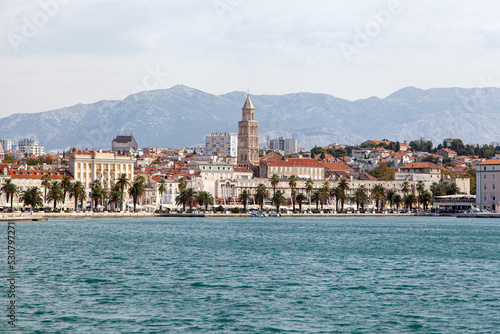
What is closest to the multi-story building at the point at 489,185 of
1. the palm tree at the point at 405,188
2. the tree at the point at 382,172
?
the palm tree at the point at 405,188

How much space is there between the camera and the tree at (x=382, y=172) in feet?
614

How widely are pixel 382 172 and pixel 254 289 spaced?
Answer: 162 m

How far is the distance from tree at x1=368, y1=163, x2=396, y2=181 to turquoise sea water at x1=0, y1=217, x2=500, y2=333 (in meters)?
133

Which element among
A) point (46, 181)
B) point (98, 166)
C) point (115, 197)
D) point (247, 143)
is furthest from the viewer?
point (247, 143)

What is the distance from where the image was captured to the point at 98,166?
137000 millimetres

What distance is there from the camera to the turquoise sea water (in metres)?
26.1

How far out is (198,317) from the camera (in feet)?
89.0

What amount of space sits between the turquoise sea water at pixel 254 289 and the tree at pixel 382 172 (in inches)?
5219

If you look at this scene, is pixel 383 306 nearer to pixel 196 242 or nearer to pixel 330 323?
pixel 330 323

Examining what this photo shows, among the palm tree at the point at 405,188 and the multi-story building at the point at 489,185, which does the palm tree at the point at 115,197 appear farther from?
the multi-story building at the point at 489,185

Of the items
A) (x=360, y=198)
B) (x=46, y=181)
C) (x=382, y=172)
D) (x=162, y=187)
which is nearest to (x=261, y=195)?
(x=162, y=187)

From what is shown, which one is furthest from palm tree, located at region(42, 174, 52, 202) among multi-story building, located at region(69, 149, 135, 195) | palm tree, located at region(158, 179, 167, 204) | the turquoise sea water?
the turquoise sea water

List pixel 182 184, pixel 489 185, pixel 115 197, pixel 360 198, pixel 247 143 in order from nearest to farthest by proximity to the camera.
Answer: pixel 115 197 < pixel 182 184 < pixel 489 185 < pixel 360 198 < pixel 247 143

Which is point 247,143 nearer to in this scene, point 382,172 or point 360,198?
point 382,172
